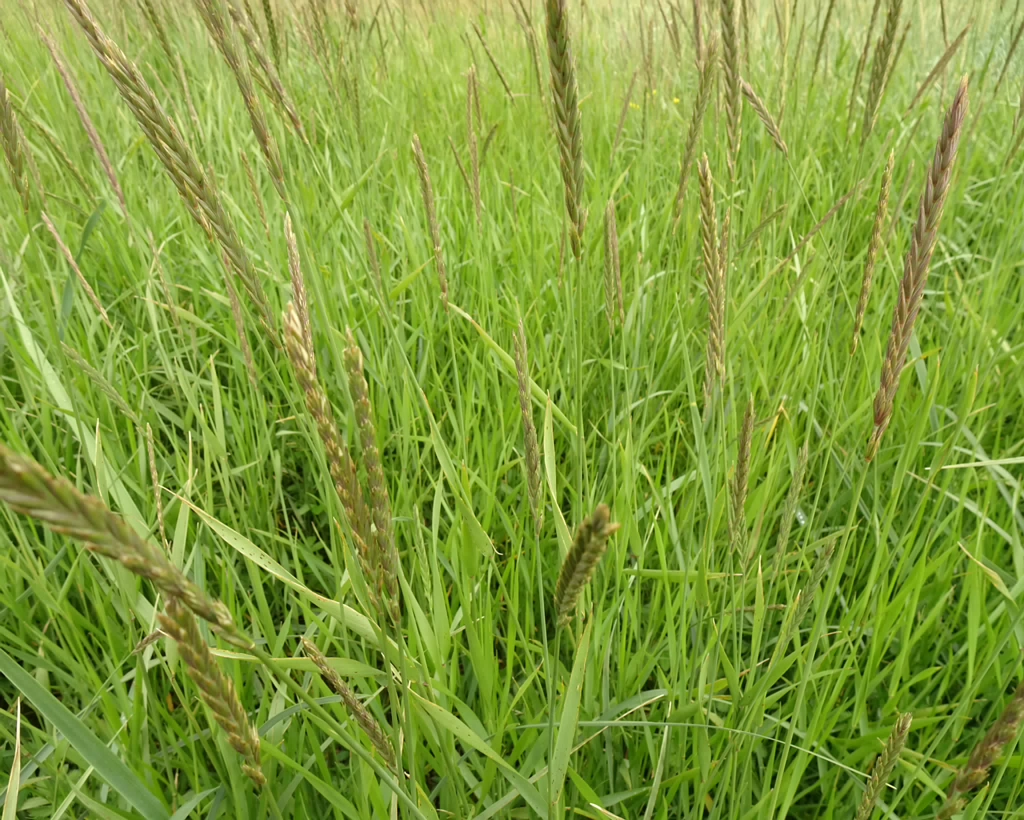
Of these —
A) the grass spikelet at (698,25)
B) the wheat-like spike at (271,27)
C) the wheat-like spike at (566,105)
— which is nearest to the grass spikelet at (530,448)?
the wheat-like spike at (566,105)

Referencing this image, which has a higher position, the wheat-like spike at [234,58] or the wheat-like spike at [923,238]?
the wheat-like spike at [234,58]

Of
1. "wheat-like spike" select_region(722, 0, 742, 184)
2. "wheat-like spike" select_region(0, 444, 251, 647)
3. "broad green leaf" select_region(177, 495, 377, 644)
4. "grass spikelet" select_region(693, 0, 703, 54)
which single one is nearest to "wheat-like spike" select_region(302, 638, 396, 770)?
"broad green leaf" select_region(177, 495, 377, 644)

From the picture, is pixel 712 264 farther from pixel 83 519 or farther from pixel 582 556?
pixel 83 519

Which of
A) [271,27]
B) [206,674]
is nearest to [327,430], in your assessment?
[206,674]

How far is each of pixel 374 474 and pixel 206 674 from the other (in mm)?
161

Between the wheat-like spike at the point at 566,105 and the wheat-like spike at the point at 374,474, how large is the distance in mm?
270

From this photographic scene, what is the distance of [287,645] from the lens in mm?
1172

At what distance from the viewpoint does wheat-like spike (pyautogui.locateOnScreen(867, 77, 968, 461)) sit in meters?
0.53

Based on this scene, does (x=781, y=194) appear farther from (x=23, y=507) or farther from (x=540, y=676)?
(x=23, y=507)

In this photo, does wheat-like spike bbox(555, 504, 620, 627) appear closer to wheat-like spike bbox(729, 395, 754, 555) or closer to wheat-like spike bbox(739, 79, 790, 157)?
wheat-like spike bbox(729, 395, 754, 555)

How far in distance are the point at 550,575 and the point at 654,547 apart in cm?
24

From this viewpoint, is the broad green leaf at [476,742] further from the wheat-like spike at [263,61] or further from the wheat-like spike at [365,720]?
the wheat-like spike at [263,61]

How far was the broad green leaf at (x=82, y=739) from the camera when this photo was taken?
51 cm

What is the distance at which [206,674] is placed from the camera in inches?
15.4
